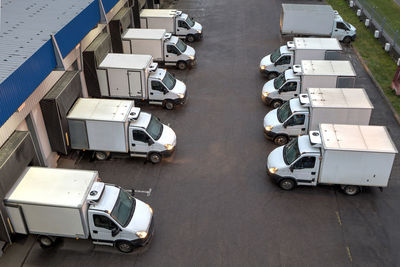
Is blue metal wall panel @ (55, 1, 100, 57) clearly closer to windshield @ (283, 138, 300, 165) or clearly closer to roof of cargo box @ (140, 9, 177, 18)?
roof of cargo box @ (140, 9, 177, 18)

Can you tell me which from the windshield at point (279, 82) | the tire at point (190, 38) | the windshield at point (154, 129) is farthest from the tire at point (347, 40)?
the windshield at point (154, 129)

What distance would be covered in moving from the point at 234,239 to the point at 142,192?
4.73m

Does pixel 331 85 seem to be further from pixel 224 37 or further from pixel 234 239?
pixel 224 37

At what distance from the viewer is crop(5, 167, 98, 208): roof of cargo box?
13.9m

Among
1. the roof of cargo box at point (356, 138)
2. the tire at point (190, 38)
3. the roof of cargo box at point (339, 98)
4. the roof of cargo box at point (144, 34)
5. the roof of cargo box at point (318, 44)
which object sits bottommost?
the tire at point (190, 38)

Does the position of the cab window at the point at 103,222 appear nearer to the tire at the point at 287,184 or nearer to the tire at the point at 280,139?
the tire at the point at 287,184

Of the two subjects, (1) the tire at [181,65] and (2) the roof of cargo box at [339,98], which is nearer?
(2) the roof of cargo box at [339,98]

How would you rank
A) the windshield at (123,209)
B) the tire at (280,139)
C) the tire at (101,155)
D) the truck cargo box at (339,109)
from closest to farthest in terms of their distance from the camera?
the windshield at (123,209), the truck cargo box at (339,109), the tire at (101,155), the tire at (280,139)

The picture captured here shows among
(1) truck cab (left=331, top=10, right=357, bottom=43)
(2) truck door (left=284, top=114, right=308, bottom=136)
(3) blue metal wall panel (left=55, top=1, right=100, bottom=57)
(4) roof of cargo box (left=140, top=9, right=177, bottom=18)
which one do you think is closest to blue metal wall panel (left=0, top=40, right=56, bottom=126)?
(3) blue metal wall panel (left=55, top=1, right=100, bottom=57)

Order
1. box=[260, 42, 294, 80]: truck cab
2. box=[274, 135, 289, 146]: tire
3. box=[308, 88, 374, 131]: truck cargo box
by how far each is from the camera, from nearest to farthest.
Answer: box=[308, 88, 374, 131]: truck cargo box < box=[274, 135, 289, 146]: tire < box=[260, 42, 294, 80]: truck cab

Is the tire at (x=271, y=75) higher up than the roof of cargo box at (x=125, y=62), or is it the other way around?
the roof of cargo box at (x=125, y=62)

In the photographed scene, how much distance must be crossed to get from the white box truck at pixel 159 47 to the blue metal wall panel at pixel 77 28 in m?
3.94

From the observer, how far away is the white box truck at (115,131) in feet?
60.9

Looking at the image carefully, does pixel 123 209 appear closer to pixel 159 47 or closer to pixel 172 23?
pixel 159 47
